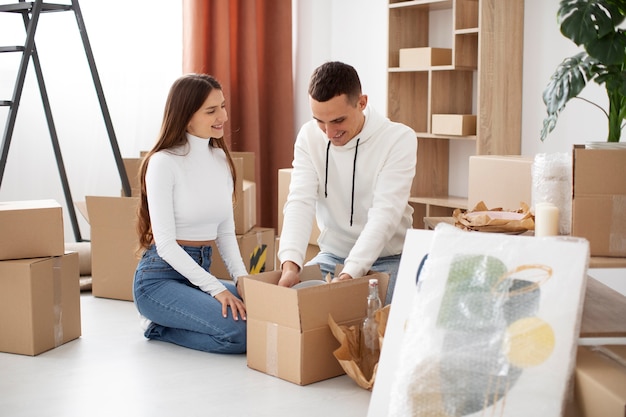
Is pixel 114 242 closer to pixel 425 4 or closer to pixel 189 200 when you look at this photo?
pixel 189 200

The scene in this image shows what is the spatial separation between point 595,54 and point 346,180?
1048 millimetres

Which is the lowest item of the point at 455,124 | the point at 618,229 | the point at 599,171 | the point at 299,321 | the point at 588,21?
the point at 299,321

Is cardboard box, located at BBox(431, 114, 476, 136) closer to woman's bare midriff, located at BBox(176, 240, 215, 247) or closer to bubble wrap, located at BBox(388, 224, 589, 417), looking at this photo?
woman's bare midriff, located at BBox(176, 240, 215, 247)

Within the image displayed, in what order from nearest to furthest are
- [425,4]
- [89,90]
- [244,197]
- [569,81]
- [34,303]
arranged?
[569,81]
[34,303]
[244,197]
[425,4]
[89,90]

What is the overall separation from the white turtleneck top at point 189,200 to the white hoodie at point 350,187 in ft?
0.92

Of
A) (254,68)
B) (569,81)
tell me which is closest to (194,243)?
(569,81)

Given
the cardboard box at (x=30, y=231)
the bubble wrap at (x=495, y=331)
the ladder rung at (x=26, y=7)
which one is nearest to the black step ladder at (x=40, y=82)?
the ladder rung at (x=26, y=7)

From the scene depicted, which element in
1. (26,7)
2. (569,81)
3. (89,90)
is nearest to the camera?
(569,81)

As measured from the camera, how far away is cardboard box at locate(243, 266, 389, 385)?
241 centimetres

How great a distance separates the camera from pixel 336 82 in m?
2.66

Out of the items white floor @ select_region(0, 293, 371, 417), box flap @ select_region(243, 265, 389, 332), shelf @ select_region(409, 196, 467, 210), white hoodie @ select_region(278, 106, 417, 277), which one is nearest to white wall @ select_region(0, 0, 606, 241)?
shelf @ select_region(409, 196, 467, 210)

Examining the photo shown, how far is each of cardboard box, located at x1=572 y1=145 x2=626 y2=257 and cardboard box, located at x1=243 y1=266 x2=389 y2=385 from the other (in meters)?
0.71

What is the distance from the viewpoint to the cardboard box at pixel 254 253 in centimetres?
359

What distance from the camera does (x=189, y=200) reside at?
285cm
